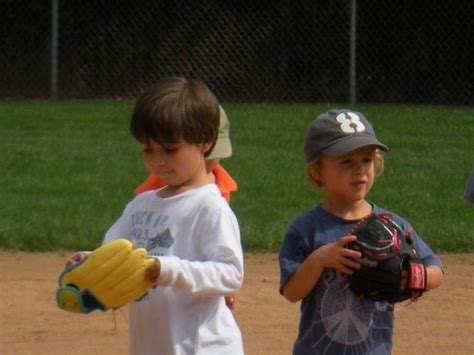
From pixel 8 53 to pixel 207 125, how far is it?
12.5 meters

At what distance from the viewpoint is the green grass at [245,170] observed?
7219 mm

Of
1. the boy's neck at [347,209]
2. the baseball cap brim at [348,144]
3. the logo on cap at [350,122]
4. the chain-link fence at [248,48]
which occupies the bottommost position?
the chain-link fence at [248,48]

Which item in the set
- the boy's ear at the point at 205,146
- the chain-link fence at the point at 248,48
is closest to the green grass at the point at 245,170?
the chain-link fence at the point at 248,48

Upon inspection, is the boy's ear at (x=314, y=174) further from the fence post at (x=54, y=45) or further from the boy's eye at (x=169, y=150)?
the fence post at (x=54, y=45)

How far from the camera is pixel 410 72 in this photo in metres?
14.4

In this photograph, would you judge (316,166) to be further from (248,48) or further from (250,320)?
(248,48)

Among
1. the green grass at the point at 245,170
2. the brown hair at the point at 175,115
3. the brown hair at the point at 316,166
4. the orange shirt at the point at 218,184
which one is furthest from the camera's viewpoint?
the green grass at the point at 245,170

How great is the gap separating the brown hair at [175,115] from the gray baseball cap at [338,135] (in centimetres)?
35

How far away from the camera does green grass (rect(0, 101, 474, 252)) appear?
7.22 metres

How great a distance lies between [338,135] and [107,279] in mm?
815

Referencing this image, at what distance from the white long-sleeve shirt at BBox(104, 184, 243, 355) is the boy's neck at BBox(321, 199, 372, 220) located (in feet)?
1.18

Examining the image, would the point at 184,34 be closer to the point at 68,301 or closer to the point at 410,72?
the point at 410,72

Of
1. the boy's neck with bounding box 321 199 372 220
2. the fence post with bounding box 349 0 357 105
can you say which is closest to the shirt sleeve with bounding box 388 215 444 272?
the boy's neck with bounding box 321 199 372 220

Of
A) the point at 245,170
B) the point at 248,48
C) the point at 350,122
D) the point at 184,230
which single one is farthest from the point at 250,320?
the point at 248,48
